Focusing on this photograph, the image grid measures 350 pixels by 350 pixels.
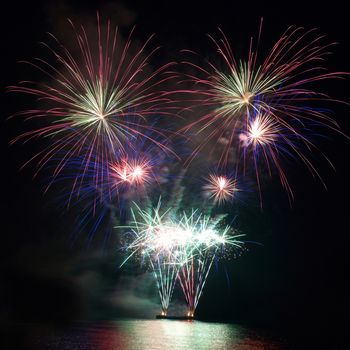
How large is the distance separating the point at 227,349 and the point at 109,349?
41.2 ft

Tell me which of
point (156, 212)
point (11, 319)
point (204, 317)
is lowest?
point (156, 212)

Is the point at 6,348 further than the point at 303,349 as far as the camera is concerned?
No

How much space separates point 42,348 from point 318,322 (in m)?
101

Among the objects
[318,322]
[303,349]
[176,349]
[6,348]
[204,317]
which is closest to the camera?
[6,348]

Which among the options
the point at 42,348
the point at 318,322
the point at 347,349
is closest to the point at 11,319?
the point at 318,322

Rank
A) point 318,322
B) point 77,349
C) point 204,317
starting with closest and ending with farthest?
point 77,349 → point 318,322 → point 204,317

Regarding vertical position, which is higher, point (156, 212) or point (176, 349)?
point (156, 212)

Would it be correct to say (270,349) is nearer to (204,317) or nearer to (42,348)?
(42,348)

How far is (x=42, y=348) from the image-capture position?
39.2m

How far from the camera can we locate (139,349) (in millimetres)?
42062

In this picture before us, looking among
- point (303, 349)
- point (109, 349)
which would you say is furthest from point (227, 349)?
point (109, 349)

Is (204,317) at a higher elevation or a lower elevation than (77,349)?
higher

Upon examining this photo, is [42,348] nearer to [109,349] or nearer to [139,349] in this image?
[109,349]

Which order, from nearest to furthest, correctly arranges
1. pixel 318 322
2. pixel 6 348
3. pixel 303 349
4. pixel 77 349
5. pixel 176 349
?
pixel 6 348
pixel 77 349
pixel 176 349
pixel 303 349
pixel 318 322
